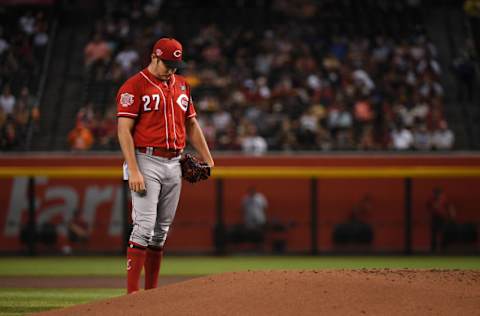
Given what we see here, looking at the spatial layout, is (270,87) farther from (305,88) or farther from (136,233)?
(136,233)

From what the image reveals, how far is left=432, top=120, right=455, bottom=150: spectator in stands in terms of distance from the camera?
17.5 meters

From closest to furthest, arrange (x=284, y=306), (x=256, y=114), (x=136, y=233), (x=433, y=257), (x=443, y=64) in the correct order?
1. (x=284, y=306)
2. (x=136, y=233)
3. (x=433, y=257)
4. (x=256, y=114)
5. (x=443, y=64)

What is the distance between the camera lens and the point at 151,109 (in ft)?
24.0

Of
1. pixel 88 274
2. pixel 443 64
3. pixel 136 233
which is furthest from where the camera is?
pixel 443 64

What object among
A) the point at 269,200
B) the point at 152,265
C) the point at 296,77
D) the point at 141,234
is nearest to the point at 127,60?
the point at 296,77

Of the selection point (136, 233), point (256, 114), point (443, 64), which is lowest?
point (136, 233)

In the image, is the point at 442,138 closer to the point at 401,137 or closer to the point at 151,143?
the point at 401,137

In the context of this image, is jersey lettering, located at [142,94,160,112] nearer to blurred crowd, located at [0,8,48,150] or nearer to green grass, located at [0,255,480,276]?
green grass, located at [0,255,480,276]

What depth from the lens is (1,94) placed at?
18.4m

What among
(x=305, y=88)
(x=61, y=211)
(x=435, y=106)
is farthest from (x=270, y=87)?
(x=61, y=211)

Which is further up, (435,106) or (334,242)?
(435,106)

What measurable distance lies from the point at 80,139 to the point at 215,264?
4386 mm

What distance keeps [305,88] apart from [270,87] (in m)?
0.72

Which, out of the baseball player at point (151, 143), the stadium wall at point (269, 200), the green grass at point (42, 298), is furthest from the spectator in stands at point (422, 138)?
the baseball player at point (151, 143)
